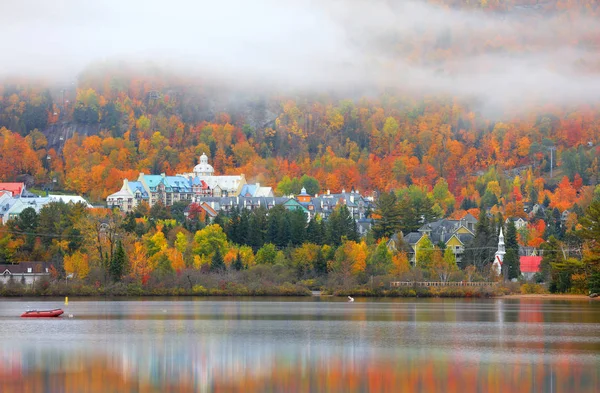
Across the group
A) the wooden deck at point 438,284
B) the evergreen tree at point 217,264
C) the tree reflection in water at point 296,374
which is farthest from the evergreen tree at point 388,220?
the tree reflection in water at point 296,374

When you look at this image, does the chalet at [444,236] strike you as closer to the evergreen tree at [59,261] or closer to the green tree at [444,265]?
the green tree at [444,265]

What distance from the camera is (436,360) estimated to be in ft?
173

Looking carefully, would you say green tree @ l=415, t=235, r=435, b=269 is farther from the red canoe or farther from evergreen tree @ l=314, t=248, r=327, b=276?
the red canoe

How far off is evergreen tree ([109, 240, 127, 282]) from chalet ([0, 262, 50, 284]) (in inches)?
412

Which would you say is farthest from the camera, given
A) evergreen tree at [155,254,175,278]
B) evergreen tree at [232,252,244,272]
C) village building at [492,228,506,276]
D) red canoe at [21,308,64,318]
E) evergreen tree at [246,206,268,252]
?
evergreen tree at [246,206,268,252]

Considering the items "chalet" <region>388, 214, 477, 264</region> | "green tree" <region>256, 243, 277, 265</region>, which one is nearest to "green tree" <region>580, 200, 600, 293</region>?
"chalet" <region>388, 214, 477, 264</region>

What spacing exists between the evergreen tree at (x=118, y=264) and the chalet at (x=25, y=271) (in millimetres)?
10474

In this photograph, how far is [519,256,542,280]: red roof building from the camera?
4926 inches

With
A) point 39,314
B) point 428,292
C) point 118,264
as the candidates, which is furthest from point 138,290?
point 39,314

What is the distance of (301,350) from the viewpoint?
5669 centimetres

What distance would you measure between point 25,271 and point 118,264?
580 inches

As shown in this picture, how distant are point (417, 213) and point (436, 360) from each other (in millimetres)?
105330

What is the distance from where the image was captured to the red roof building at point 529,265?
12512cm

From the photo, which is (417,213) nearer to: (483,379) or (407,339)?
(407,339)
